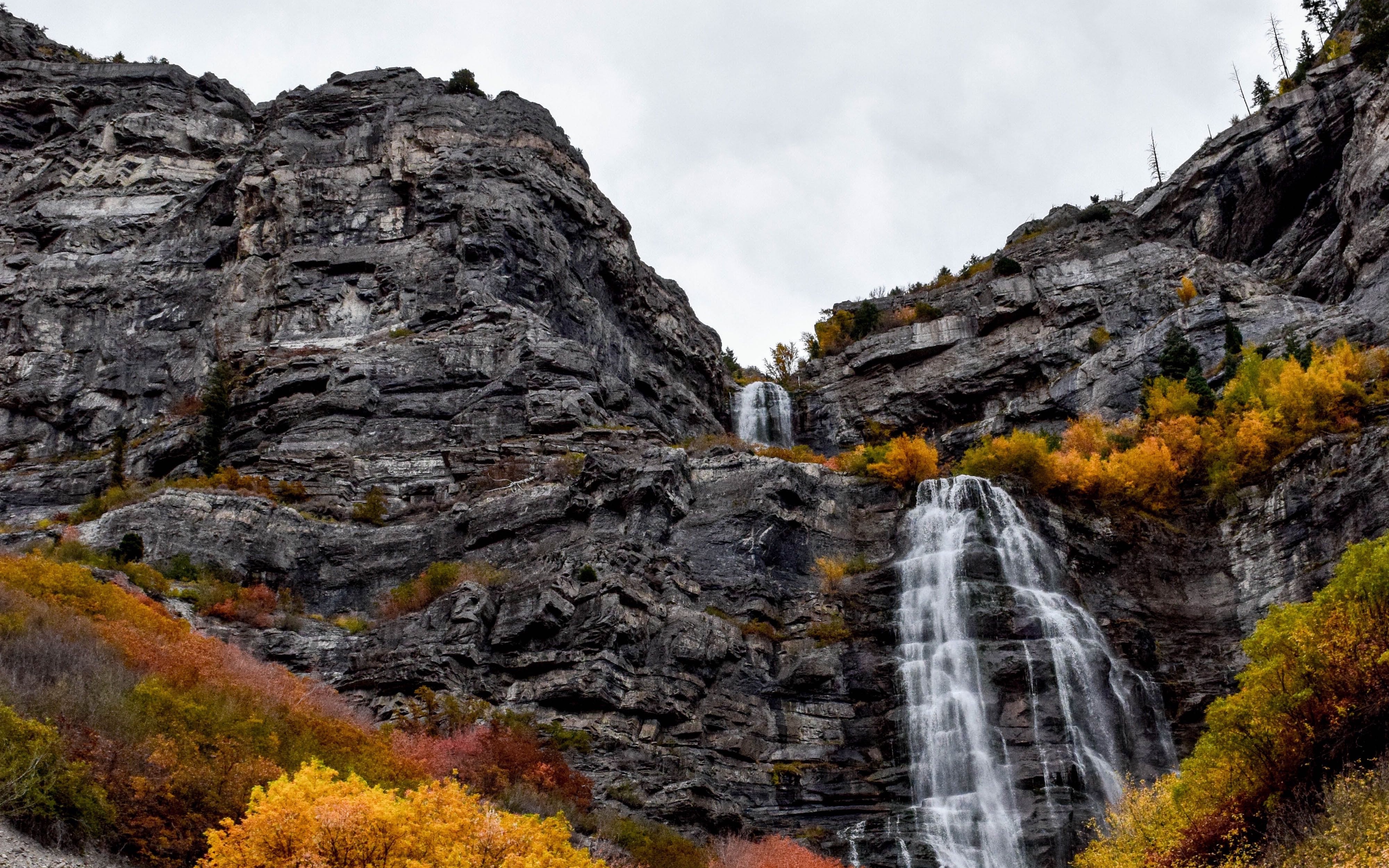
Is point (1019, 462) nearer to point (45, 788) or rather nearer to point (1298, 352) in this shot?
point (1298, 352)

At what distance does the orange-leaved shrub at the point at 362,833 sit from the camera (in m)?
18.5

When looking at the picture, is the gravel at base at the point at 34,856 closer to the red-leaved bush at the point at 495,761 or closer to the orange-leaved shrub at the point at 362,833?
the orange-leaved shrub at the point at 362,833

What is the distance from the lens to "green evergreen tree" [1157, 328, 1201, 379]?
5675 cm

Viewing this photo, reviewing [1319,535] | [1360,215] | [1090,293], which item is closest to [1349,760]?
[1319,535]

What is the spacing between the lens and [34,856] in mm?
18438

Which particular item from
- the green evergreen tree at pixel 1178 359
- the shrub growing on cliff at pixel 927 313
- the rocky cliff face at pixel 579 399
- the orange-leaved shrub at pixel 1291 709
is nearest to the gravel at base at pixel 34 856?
the rocky cliff face at pixel 579 399

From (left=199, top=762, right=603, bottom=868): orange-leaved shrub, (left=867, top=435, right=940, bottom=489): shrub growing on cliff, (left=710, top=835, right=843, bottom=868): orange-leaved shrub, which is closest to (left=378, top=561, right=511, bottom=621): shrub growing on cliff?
(left=710, top=835, right=843, bottom=868): orange-leaved shrub

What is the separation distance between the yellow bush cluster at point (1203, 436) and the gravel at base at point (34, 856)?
3907 cm

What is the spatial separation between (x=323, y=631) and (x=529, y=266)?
82.2ft

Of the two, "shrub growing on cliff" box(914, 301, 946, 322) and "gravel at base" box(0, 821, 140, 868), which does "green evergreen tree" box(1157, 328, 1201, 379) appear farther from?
"gravel at base" box(0, 821, 140, 868)

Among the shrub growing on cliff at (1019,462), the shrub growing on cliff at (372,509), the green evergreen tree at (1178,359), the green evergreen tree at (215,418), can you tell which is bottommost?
the shrub growing on cliff at (372,509)

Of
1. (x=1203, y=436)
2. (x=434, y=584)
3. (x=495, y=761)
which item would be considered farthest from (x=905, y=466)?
(x=495, y=761)

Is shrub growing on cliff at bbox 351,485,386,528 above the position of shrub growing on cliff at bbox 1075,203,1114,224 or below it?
below

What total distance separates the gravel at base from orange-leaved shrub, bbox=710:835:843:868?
53.4ft
